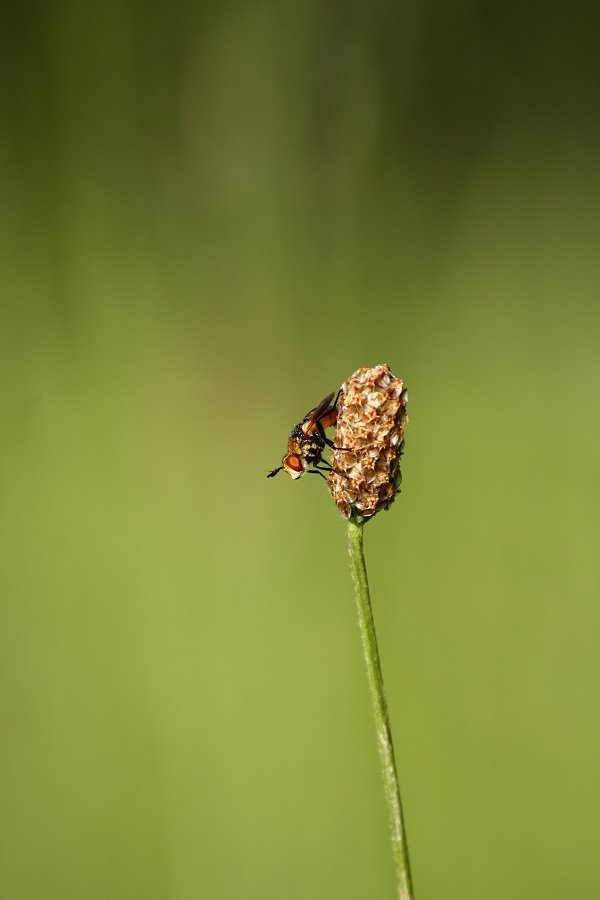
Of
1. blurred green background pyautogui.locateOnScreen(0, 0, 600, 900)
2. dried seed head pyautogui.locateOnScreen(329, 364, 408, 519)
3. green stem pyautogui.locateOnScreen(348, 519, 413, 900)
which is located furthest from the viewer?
blurred green background pyautogui.locateOnScreen(0, 0, 600, 900)

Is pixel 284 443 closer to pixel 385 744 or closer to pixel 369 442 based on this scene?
pixel 369 442

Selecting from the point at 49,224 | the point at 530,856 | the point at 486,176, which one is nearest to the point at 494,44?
the point at 486,176

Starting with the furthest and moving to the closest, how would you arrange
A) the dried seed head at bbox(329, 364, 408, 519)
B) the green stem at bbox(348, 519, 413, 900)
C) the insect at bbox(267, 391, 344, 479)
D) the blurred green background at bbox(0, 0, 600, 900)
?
the blurred green background at bbox(0, 0, 600, 900)
the insect at bbox(267, 391, 344, 479)
the dried seed head at bbox(329, 364, 408, 519)
the green stem at bbox(348, 519, 413, 900)

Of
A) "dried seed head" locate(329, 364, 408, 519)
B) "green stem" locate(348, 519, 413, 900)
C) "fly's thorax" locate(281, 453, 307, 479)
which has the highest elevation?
"fly's thorax" locate(281, 453, 307, 479)

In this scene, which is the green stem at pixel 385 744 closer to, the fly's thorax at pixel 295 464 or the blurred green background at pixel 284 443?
the fly's thorax at pixel 295 464

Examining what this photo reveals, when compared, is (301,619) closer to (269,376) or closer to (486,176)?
(269,376)

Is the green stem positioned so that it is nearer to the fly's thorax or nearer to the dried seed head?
the dried seed head

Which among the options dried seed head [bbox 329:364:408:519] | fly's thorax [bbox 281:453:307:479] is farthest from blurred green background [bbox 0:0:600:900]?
dried seed head [bbox 329:364:408:519]
